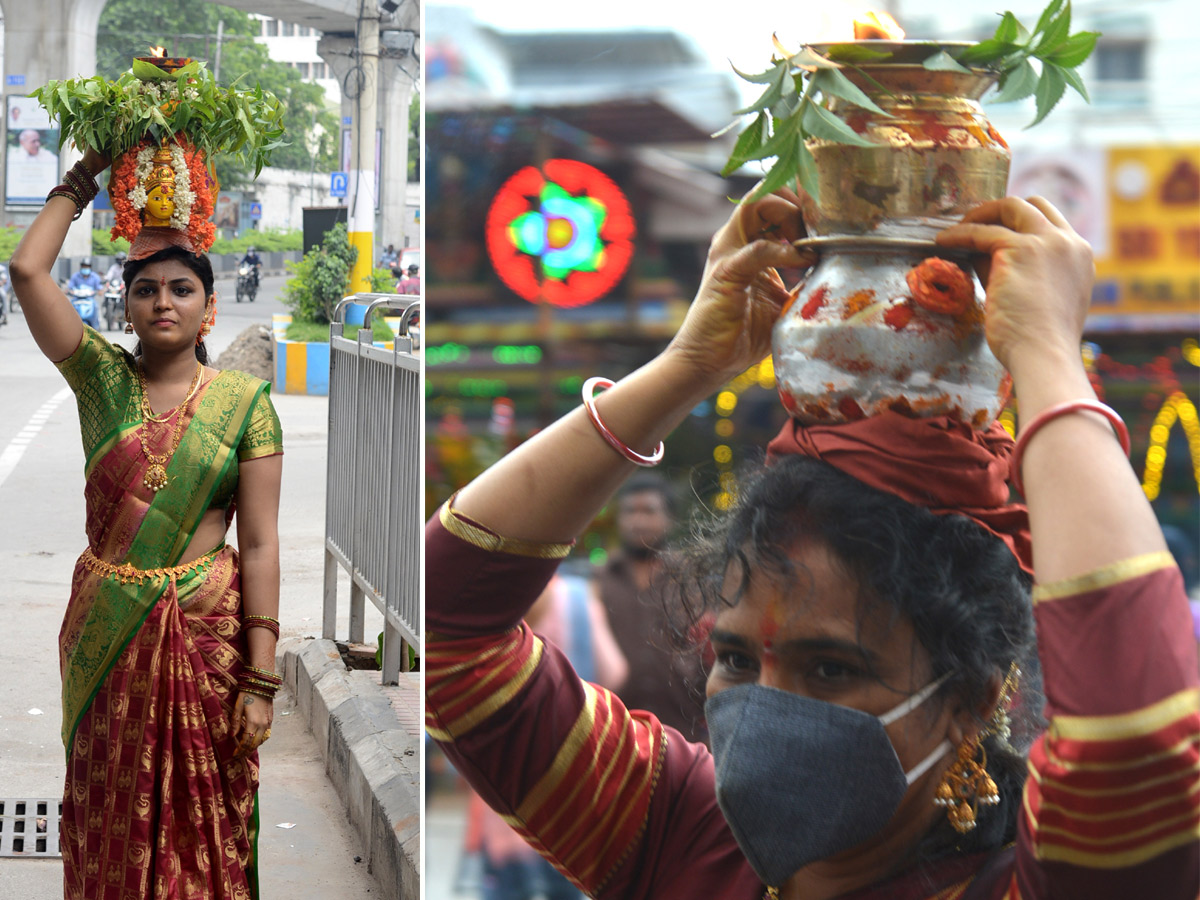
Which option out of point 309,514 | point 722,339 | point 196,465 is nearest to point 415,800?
point 196,465

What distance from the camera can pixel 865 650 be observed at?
1204 mm

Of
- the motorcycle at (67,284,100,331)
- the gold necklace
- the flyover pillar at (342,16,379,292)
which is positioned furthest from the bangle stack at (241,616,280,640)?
the motorcycle at (67,284,100,331)

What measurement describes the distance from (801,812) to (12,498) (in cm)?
741

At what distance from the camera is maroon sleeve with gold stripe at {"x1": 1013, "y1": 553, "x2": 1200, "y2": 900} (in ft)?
3.28

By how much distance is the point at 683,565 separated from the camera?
1409 millimetres

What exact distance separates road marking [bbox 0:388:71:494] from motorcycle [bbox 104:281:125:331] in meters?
6.93

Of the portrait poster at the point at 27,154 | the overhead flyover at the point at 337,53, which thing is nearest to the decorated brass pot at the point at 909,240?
the overhead flyover at the point at 337,53

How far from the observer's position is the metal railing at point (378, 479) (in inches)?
146

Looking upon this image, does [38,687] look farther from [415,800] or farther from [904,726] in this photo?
[904,726]

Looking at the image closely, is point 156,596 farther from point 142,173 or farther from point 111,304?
point 111,304

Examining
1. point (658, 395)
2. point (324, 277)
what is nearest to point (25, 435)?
point (324, 277)

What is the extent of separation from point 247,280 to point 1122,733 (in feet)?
81.9

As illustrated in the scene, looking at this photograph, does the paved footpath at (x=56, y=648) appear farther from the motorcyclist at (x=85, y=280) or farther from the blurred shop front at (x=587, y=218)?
the motorcyclist at (x=85, y=280)

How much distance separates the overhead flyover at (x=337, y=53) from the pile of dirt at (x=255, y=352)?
6.39ft
